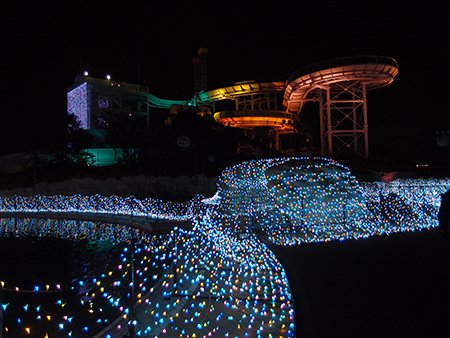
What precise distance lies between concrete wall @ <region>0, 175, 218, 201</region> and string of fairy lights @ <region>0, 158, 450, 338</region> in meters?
6.68

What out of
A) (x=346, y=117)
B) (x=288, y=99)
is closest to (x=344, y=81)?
(x=346, y=117)

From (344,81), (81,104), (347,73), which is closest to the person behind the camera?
(347,73)

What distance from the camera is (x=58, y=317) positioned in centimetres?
416

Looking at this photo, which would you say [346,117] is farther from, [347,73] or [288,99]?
[288,99]

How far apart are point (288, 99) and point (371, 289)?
2701cm

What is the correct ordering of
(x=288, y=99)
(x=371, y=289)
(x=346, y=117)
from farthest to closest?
(x=288, y=99) < (x=346, y=117) < (x=371, y=289)

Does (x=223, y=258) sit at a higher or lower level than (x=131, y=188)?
lower

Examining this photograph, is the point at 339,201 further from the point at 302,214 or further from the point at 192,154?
the point at 192,154

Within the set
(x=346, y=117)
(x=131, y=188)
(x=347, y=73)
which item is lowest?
(x=131, y=188)

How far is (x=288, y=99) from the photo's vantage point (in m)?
29.7

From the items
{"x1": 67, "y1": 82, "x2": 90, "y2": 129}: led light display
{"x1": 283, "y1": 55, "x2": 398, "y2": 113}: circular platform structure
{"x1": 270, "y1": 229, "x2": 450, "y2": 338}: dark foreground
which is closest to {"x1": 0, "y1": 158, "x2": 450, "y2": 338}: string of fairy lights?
{"x1": 270, "y1": 229, "x2": 450, "y2": 338}: dark foreground

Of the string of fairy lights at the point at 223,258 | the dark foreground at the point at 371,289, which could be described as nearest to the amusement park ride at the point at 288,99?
the string of fairy lights at the point at 223,258

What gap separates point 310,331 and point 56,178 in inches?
845

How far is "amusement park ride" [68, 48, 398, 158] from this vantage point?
23.5 meters
